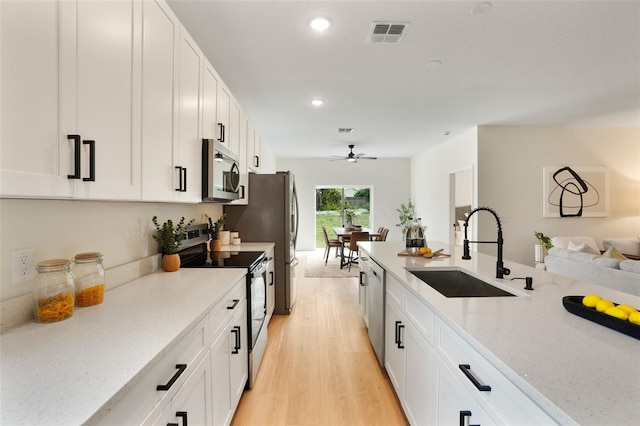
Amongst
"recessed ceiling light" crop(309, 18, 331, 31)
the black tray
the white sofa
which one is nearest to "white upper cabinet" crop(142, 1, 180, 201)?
"recessed ceiling light" crop(309, 18, 331, 31)

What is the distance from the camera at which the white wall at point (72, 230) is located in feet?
3.85

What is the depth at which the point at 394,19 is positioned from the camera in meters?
2.32

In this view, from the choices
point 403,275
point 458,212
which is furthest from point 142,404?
point 458,212

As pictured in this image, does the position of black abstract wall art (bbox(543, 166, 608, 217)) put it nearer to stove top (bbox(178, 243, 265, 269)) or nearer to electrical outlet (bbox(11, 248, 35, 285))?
stove top (bbox(178, 243, 265, 269))

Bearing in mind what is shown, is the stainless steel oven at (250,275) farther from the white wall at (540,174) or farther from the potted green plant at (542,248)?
the potted green plant at (542,248)

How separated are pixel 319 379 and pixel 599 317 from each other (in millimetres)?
1920

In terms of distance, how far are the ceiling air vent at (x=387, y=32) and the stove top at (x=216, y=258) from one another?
198 centimetres

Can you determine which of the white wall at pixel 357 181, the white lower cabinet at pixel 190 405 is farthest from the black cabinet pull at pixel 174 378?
the white wall at pixel 357 181

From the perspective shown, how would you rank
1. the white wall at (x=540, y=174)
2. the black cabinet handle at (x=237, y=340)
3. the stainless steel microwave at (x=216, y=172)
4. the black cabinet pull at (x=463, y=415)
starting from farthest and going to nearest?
the white wall at (x=540, y=174) < the stainless steel microwave at (x=216, y=172) < the black cabinet handle at (x=237, y=340) < the black cabinet pull at (x=463, y=415)

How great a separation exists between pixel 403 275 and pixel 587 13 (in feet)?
7.49

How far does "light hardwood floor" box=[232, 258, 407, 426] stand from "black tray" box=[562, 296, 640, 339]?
1.26m

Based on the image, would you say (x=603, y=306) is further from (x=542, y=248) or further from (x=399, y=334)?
(x=542, y=248)

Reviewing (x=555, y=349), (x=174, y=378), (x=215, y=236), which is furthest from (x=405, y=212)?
(x=174, y=378)

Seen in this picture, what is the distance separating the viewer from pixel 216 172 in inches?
91.8
